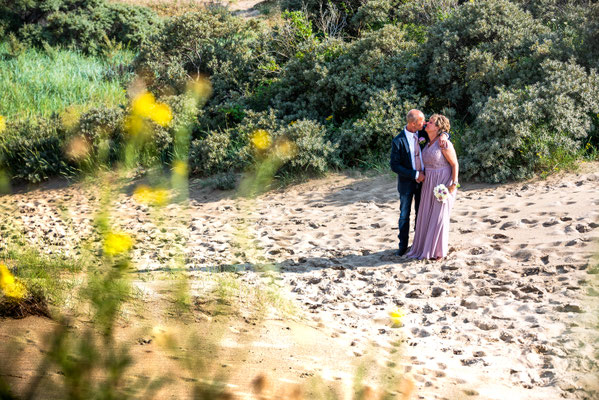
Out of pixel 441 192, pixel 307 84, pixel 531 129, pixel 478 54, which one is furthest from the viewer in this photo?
pixel 307 84

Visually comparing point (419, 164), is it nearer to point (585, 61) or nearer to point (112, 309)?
point (112, 309)

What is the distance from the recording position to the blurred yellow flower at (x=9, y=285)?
2.90 metres

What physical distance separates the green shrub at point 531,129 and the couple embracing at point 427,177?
2.88 meters

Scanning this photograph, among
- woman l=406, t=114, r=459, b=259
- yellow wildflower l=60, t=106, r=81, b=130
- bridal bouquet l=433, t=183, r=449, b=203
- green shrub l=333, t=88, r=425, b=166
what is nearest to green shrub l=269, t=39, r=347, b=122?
green shrub l=333, t=88, r=425, b=166

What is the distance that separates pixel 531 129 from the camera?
9.49m

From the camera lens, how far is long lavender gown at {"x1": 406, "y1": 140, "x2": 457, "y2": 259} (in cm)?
650

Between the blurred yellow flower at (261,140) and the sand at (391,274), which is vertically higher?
the blurred yellow flower at (261,140)

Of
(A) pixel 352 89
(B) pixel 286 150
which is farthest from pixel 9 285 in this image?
(A) pixel 352 89

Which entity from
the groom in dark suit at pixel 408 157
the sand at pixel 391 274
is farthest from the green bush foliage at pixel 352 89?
the groom in dark suit at pixel 408 157

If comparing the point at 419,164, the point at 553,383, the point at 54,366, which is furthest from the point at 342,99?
the point at 54,366

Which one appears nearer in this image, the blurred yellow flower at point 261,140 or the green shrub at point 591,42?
the green shrub at point 591,42

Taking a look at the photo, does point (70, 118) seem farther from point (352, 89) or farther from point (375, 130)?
point (375, 130)

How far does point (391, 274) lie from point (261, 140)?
4769 mm

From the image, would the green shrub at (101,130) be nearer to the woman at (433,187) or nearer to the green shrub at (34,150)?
the green shrub at (34,150)
